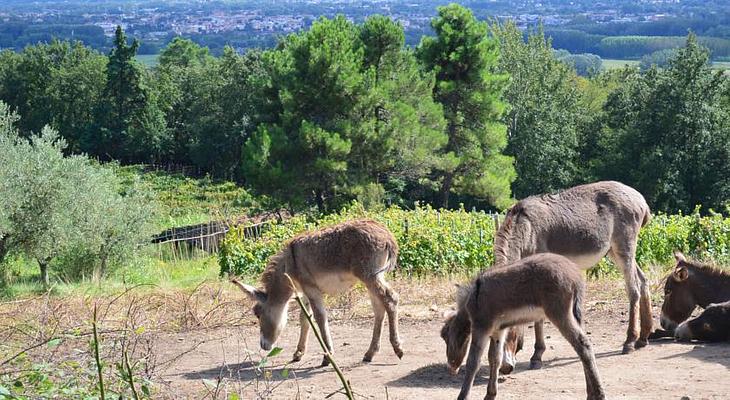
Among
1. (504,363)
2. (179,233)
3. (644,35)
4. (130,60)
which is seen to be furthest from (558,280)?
(644,35)

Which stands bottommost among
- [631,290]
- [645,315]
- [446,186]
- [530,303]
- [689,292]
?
[446,186]

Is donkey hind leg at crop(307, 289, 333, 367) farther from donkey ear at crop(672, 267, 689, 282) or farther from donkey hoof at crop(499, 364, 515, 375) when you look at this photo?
donkey ear at crop(672, 267, 689, 282)

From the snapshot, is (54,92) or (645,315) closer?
(645,315)

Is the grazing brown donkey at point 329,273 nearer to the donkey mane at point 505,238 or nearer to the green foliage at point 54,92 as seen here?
the donkey mane at point 505,238

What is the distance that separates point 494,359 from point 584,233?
2200mm

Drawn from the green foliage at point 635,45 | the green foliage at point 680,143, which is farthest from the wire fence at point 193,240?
the green foliage at point 635,45

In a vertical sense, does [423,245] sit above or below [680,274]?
below

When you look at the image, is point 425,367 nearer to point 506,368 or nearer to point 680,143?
point 506,368

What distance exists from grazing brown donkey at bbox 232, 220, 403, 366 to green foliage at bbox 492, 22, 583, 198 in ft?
133

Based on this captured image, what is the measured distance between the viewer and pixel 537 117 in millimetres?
52875

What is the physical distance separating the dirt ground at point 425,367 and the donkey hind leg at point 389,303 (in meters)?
0.18

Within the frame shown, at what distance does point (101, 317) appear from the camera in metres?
11.0

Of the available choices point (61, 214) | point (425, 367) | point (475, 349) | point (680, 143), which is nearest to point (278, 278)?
point (425, 367)

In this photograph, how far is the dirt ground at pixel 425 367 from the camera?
8.19 metres
